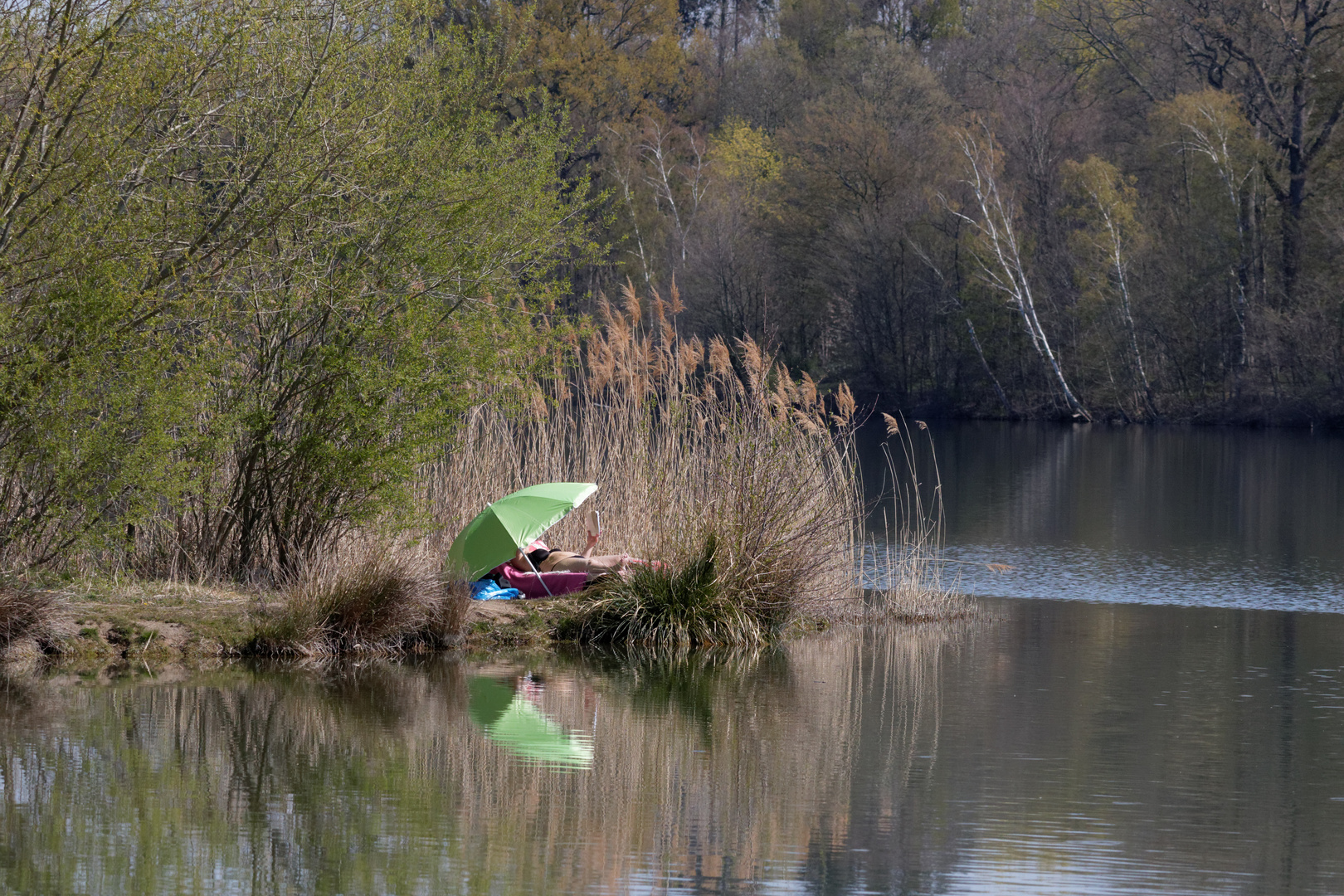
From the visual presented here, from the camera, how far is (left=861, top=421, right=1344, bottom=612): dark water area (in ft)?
56.8

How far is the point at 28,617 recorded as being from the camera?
10.5 m

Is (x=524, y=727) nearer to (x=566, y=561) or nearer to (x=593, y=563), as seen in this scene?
(x=593, y=563)

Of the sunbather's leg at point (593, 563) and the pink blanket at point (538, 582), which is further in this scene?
the pink blanket at point (538, 582)

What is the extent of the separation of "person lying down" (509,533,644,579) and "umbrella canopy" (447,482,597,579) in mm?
155

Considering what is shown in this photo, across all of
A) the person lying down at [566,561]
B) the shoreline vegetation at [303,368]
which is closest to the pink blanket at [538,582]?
the person lying down at [566,561]

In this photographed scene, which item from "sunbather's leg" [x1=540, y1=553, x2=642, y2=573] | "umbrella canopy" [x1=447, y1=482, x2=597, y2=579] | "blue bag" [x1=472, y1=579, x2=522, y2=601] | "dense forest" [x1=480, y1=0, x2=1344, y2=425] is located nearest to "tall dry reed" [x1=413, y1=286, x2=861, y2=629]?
"sunbather's leg" [x1=540, y1=553, x2=642, y2=573]

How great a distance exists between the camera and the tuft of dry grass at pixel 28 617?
1038cm

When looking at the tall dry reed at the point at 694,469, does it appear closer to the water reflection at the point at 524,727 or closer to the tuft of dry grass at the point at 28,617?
the water reflection at the point at 524,727

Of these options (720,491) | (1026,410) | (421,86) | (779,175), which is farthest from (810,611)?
(779,175)

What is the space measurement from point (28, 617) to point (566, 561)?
411 cm

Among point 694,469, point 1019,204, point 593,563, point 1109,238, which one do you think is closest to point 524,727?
point 593,563

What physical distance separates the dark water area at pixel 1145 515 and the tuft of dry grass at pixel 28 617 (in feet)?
28.1

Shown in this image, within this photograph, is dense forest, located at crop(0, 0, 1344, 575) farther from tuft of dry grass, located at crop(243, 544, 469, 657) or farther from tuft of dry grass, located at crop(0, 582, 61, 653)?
tuft of dry grass, located at crop(243, 544, 469, 657)

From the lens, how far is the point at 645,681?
428 inches
